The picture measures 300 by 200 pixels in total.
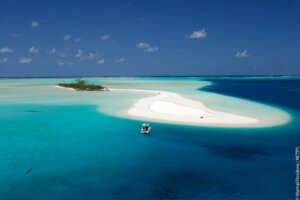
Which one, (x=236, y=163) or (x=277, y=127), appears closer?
(x=236, y=163)

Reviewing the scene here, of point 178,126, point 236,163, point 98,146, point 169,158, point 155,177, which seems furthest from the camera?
point 178,126

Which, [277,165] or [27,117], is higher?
[27,117]

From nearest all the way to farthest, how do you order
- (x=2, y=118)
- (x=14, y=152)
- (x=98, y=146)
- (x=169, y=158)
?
(x=169, y=158), (x=14, y=152), (x=98, y=146), (x=2, y=118)

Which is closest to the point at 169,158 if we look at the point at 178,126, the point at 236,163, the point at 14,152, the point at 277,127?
the point at 236,163

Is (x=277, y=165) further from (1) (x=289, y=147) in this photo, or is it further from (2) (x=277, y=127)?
(2) (x=277, y=127)

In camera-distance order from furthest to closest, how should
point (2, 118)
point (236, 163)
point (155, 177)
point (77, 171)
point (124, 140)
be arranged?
point (2, 118)
point (124, 140)
point (236, 163)
point (77, 171)
point (155, 177)

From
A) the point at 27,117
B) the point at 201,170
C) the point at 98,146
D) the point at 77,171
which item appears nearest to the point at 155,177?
the point at 201,170

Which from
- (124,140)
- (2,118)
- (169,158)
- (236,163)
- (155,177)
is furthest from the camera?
(2,118)

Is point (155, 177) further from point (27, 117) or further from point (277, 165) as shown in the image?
point (27, 117)

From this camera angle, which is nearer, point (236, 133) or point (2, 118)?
point (236, 133)
